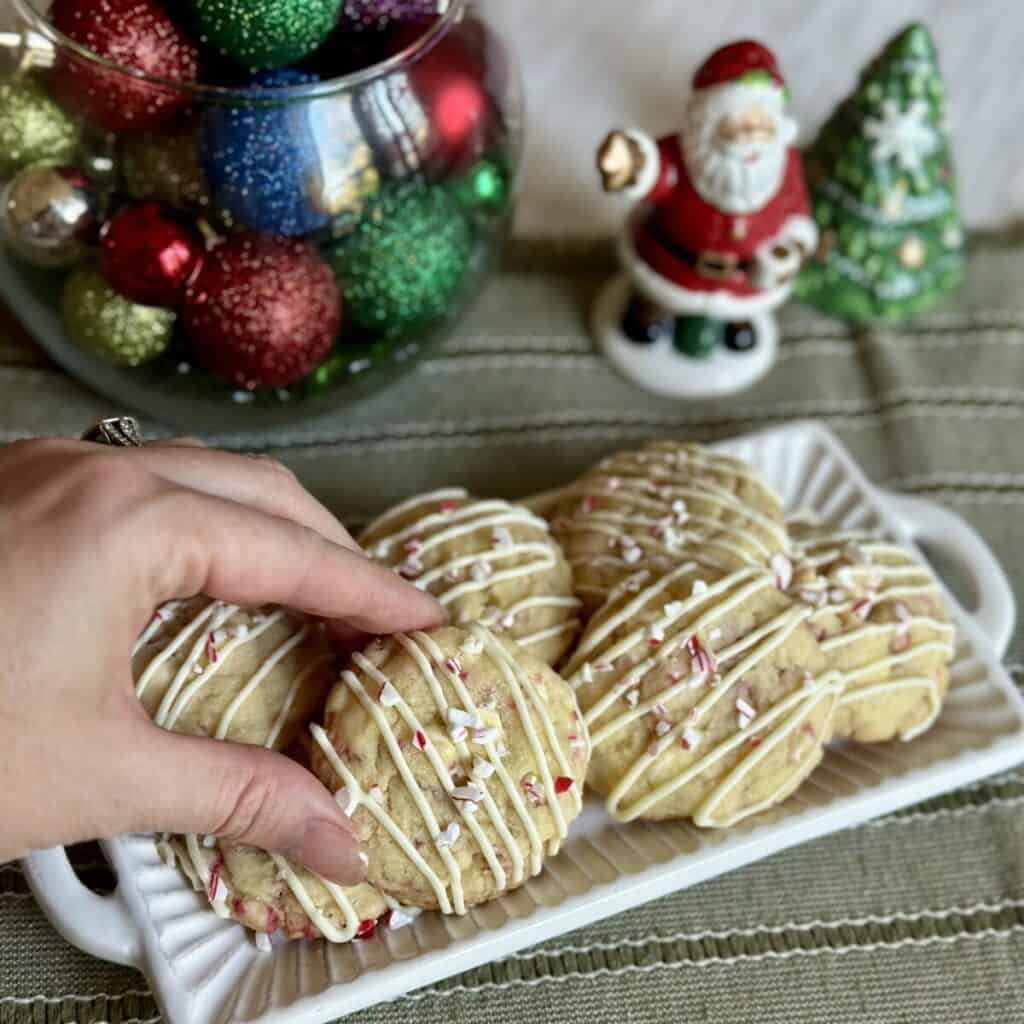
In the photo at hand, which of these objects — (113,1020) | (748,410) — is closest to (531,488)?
(748,410)

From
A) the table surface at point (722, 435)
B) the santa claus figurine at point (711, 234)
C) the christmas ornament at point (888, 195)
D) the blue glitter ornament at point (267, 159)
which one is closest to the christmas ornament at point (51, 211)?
the blue glitter ornament at point (267, 159)

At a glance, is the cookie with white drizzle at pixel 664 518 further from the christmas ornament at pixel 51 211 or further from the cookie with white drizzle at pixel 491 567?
the christmas ornament at pixel 51 211

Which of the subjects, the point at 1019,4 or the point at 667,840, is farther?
the point at 1019,4

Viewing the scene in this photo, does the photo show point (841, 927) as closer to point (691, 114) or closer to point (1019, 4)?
point (691, 114)

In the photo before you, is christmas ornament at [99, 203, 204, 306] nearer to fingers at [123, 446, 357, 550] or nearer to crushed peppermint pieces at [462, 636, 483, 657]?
fingers at [123, 446, 357, 550]

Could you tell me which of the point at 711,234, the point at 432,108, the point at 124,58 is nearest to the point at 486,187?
the point at 432,108

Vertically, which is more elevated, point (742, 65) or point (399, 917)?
point (742, 65)

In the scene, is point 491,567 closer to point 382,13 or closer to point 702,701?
point 702,701
